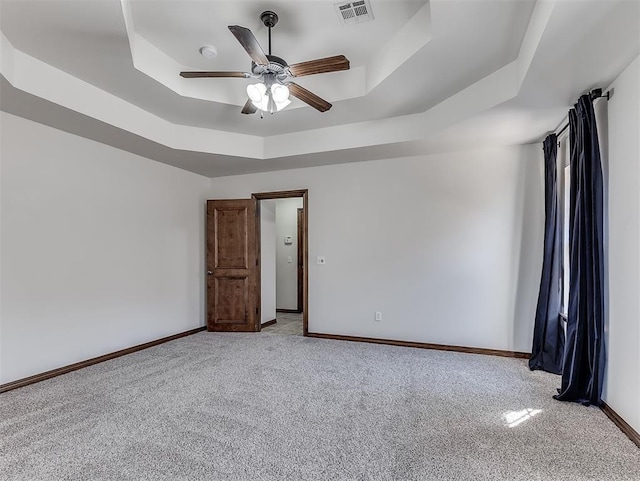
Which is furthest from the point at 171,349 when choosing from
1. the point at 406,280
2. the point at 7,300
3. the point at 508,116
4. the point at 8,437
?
the point at 508,116

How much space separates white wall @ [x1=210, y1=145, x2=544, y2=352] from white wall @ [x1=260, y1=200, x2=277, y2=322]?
747mm

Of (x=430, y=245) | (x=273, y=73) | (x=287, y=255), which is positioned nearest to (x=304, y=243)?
(x=430, y=245)

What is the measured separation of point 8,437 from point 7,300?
53.1 inches

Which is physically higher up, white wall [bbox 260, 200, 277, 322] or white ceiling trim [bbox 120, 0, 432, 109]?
white ceiling trim [bbox 120, 0, 432, 109]

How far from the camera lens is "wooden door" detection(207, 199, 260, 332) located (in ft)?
17.0

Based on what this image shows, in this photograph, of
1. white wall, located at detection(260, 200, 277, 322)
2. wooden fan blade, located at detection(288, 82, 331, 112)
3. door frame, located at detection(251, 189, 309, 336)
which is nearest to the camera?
wooden fan blade, located at detection(288, 82, 331, 112)

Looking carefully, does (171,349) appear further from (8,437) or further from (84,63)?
(84,63)

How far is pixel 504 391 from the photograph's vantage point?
2.97 meters

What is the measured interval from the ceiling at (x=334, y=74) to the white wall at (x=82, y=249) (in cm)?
38

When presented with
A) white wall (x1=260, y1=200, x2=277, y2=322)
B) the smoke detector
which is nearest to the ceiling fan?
the smoke detector

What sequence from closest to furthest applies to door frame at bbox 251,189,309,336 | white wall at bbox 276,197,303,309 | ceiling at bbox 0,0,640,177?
ceiling at bbox 0,0,640,177 < door frame at bbox 251,189,309,336 < white wall at bbox 276,197,303,309

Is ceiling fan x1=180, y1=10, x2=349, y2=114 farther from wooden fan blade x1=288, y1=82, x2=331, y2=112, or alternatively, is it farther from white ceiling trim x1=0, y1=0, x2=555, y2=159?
white ceiling trim x1=0, y1=0, x2=555, y2=159

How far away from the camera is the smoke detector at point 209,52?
289 centimetres

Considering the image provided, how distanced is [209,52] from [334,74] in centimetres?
116
